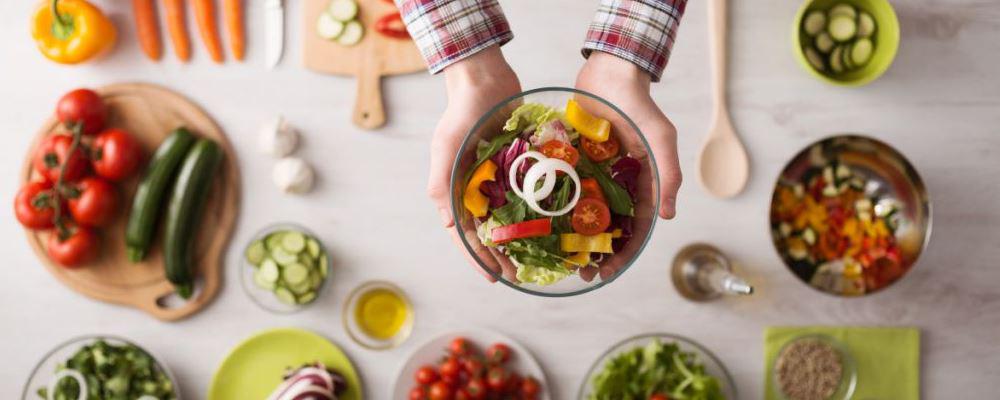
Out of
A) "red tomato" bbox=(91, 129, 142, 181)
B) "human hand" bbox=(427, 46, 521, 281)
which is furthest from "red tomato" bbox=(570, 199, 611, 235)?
"red tomato" bbox=(91, 129, 142, 181)

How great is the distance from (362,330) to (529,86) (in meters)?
0.78

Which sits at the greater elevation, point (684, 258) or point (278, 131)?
point (278, 131)

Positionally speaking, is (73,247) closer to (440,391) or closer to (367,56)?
(367,56)

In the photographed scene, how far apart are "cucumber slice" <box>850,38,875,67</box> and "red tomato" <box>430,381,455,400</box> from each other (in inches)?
53.8

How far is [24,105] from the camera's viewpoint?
78.5 inches

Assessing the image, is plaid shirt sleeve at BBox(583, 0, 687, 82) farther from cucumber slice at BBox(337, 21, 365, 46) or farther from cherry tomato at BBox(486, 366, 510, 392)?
cherry tomato at BBox(486, 366, 510, 392)

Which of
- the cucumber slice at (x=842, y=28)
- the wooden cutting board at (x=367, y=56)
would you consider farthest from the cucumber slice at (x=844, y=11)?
the wooden cutting board at (x=367, y=56)

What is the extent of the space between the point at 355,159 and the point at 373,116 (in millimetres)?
125

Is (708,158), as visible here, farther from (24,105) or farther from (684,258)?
(24,105)

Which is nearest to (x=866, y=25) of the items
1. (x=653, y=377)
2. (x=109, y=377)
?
(x=653, y=377)

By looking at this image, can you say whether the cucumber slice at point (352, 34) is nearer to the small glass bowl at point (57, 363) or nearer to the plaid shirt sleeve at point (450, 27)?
the plaid shirt sleeve at point (450, 27)

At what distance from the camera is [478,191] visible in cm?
124

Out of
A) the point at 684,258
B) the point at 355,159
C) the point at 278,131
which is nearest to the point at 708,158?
the point at 684,258

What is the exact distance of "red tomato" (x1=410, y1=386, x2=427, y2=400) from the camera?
6.42 ft
